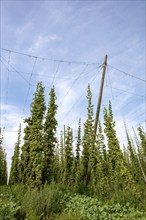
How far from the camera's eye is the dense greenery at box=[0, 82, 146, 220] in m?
7.46

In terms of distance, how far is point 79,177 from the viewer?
23.5 metres

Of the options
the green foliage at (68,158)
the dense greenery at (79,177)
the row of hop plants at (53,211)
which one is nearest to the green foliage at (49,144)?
the dense greenery at (79,177)

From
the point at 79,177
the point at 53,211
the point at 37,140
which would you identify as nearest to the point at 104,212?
the point at 53,211

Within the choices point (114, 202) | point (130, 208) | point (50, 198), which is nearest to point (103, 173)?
point (114, 202)

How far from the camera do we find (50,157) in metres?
20.4

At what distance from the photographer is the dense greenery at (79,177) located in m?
7.46

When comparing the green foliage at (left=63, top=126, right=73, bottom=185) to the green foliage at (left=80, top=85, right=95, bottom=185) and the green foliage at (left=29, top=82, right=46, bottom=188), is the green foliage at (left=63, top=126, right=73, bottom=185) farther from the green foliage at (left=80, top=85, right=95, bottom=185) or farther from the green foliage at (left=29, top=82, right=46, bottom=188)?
the green foliage at (left=29, top=82, right=46, bottom=188)

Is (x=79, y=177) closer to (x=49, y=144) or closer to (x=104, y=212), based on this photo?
(x=49, y=144)

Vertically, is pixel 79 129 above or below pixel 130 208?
above

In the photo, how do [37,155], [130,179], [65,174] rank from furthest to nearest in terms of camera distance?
[65,174] < [37,155] < [130,179]

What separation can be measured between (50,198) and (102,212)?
1.97 m

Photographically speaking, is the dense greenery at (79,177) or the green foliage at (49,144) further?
the green foliage at (49,144)

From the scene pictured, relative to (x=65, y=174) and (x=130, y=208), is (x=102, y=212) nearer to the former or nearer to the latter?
(x=130, y=208)

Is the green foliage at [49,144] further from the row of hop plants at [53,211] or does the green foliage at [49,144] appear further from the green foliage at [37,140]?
the row of hop plants at [53,211]
